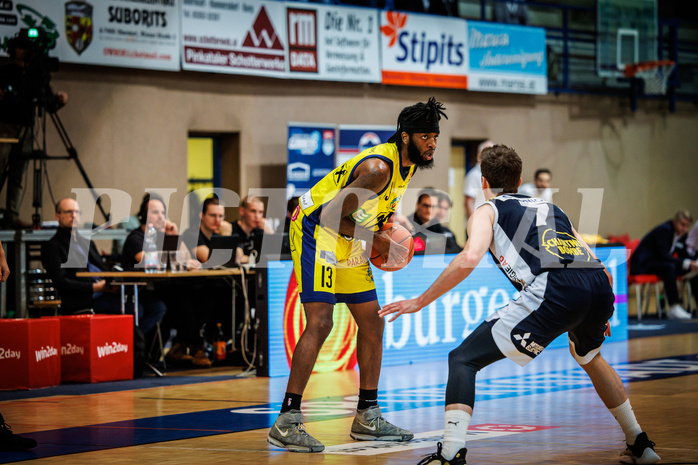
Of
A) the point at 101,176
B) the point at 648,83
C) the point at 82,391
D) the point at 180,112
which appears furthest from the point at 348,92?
the point at 82,391

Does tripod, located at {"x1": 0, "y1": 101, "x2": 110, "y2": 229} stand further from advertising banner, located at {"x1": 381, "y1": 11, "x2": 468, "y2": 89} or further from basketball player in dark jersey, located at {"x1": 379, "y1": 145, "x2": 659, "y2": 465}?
basketball player in dark jersey, located at {"x1": 379, "y1": 145, "x2": 659, "y2": 465}

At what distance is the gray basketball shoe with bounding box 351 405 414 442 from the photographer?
5.81 m

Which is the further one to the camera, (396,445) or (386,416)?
(386,416)

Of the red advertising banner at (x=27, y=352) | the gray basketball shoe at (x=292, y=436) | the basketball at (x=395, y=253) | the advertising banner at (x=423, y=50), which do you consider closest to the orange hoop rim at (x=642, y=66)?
the advertising banner at (x=423, y=50)

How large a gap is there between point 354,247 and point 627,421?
6.19 ft

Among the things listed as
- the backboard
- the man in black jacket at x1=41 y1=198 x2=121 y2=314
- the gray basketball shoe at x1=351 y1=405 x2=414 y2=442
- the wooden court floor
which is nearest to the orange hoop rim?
the backboard

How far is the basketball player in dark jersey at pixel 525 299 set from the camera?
4.73m

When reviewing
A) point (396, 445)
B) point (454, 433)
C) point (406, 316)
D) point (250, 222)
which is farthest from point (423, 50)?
point (454, 433)

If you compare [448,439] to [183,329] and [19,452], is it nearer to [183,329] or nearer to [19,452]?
[19,452]

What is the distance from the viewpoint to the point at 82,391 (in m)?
8.52

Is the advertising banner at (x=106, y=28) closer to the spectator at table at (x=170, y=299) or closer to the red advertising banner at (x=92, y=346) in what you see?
the spectator at table at (x=170, y=299)

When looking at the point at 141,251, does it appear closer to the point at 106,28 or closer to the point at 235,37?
the point at 106,28

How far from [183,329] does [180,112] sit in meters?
4.96

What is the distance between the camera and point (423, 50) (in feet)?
54.6
